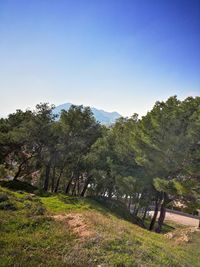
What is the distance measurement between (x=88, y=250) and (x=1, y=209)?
7.09m

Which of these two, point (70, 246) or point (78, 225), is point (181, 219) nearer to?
point (78, 225)

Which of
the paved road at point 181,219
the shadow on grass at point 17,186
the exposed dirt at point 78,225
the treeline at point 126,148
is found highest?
the treeline at point 126,148

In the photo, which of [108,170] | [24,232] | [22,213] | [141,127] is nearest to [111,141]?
[108,170]

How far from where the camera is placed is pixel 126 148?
28.0 metres

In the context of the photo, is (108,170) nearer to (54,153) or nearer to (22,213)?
(54,153)

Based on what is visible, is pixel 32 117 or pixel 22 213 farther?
pixel 32 117

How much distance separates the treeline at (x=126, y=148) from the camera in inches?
867

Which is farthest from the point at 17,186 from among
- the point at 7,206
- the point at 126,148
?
the point at 7,206

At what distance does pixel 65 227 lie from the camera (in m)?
13.3

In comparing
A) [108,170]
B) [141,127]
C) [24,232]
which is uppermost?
[141,127]

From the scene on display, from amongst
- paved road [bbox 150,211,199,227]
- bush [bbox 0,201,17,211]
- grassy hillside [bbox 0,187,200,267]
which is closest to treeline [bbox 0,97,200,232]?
grassy hillside [bbox 0,187,200,267]

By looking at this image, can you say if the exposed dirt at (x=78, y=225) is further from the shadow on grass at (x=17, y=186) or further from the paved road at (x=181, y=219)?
the paved road at (x=181, y=219)

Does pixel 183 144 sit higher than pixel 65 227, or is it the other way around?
pixel 183 144

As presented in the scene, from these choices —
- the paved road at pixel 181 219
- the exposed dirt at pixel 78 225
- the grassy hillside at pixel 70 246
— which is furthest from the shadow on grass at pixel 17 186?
the paved road at pixel 181 219
